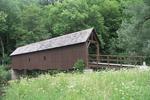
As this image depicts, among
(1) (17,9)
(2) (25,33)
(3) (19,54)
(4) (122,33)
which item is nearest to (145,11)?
(4) (122,33)

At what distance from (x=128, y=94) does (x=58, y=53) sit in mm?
24109

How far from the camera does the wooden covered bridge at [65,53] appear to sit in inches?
1063

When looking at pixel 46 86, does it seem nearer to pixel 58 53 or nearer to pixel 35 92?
pixel 35 92

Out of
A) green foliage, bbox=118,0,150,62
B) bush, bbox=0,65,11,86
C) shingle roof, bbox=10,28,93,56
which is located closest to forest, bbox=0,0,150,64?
Result: bush, bbox=0,65,11,86

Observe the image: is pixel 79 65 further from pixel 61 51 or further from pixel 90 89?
pixel 90 89

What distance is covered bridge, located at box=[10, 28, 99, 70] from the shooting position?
89.3 ft

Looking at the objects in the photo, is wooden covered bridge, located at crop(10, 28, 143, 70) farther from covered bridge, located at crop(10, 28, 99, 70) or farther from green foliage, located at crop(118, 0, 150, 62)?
green foliage, located at crop(118, 0, 150, 62)

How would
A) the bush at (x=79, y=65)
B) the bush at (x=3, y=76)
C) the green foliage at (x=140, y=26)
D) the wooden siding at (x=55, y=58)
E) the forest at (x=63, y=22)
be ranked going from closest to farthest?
the bush at (x=3, y=76)
the bush at (x=79, y=65)
the wooden siding at (x=55, y=58)
the green foliage at (x=140, y=26)
the forest at (x=63, y=22)

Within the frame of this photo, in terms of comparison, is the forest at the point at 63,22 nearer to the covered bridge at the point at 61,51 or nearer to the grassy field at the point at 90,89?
the covered bridge at the point at 61,51

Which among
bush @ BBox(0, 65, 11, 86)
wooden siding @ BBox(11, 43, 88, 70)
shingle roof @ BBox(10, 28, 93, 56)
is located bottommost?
bush @ BBox(0, 65, 11, 86)

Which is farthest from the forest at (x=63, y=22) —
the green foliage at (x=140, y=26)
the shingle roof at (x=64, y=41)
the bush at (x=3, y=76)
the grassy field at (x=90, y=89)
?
the grassy field at (x=90, y=89)

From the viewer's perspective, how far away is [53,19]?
47906mm

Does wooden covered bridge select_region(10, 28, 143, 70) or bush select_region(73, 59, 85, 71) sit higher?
wooden covered bridge select_region(10, 28, 143, 70)

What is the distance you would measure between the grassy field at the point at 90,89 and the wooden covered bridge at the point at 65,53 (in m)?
16.1
